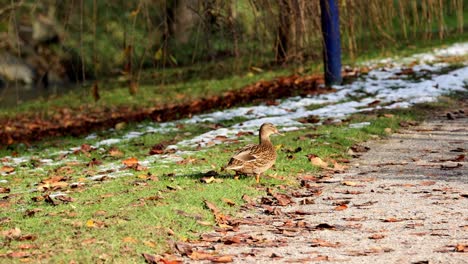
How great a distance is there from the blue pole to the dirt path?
21.1 ft

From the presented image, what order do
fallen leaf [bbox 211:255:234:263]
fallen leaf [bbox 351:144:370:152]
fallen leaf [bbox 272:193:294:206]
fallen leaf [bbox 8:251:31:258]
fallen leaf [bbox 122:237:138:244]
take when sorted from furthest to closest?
fallen leaf [bbox 351:144:370:152], fallen leaf [bbox 272:193:294:206], fallen leaf [bbox 122:237:138:244], fallen leaf [bbox 211:255:234:263], fallen leaf [bbox 8:251:31:258]

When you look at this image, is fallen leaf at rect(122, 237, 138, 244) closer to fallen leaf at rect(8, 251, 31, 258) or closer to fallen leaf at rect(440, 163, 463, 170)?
fallen leaf at rect(8, 251, 31, 258)

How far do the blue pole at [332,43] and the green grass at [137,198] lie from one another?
4403 mm

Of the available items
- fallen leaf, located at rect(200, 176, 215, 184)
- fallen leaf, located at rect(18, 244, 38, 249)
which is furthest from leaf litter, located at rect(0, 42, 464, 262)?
fallen leaf, located at rect(18, 244, 38, 249)

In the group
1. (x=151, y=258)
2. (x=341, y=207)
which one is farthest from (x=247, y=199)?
(x=151, y=258)

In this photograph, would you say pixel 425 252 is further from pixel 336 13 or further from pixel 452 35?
pixel 452 35

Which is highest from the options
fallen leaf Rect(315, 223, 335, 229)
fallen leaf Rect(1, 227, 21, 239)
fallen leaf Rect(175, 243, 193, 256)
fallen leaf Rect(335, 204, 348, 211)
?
fallen leaf Rect(1, 227, 21, 239)

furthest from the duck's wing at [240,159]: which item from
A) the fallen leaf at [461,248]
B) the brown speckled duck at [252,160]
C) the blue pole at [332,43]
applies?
the blue pole at [332,43]

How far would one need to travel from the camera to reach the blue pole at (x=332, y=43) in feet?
56.6

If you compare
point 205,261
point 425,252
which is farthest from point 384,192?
point 205,261

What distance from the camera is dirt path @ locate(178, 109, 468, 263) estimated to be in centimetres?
660

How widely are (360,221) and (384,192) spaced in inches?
52.5

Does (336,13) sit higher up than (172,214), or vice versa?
(336,13)

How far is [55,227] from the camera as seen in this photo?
7.06m
